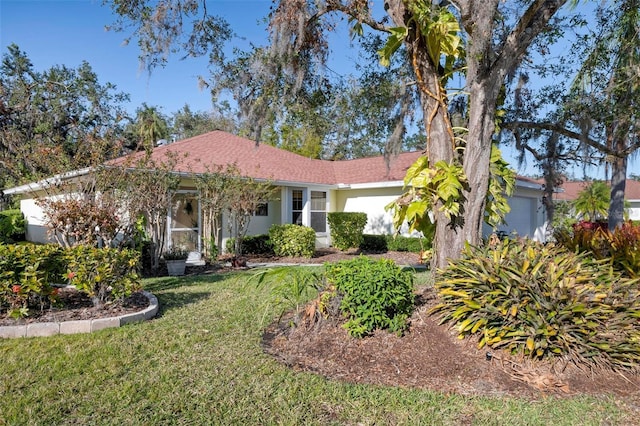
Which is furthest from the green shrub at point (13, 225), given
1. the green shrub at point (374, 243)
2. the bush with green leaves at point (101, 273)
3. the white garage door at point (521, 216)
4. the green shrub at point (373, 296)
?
the white garage door at point (521, 216)

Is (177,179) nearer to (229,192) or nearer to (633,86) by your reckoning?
(229,192)

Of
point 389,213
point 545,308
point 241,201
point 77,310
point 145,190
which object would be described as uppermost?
point 145,190

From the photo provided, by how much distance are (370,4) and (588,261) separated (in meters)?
4.91

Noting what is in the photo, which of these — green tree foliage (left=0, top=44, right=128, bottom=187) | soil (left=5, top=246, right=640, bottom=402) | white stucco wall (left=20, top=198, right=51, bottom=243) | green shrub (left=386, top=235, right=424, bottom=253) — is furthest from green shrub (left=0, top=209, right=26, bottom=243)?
green shrub (left=386, top=235, right=424, bottom=253)

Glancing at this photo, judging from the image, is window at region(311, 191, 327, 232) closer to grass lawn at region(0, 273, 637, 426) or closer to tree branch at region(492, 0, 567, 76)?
→ grass lawn at region(0, 273, 637, 426)

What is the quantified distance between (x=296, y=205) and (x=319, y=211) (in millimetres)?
1183

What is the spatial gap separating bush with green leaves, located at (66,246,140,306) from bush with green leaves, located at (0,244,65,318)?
303 mm

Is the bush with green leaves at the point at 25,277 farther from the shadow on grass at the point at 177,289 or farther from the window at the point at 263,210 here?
the window at the point at 263,210

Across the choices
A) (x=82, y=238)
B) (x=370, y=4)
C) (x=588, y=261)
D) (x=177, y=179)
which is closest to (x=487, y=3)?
(x=370, y=4)

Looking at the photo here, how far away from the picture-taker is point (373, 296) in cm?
443

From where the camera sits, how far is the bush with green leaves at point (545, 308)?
13.1 feet

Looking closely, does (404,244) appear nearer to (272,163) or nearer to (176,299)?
(272,163)

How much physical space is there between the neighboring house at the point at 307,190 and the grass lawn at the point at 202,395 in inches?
310

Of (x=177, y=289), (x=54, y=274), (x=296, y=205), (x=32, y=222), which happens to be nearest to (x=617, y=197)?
(x=296, y=205)
